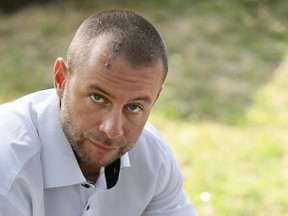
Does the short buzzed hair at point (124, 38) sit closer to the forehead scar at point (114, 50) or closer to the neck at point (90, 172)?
the forehead scar at point (114, 50)

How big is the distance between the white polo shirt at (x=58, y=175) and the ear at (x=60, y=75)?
2.6 inches

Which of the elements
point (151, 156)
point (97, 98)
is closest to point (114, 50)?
point (97, 98)

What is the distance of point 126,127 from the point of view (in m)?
2.14

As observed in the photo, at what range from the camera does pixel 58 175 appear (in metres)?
2.17

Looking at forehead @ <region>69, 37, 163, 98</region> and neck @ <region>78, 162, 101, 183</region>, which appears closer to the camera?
forehead @ <region>69, 37, 163, 98</region>

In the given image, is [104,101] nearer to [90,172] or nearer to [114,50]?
[114,50]

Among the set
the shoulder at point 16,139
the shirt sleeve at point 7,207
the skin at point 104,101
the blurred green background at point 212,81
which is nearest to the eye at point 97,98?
the skin at point 104,101

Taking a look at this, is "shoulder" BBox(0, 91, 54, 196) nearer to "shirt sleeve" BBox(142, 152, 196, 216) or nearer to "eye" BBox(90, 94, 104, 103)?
"eye" BBox(90, 94, 104, 103)

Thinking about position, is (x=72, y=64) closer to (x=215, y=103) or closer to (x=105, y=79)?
(x=105, y=79)

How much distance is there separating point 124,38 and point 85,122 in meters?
0.31

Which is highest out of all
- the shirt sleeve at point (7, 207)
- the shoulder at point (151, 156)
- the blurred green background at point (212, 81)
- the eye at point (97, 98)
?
the blurred green background at point (212, 81)

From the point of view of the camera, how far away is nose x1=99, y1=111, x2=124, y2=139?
6.75 ft

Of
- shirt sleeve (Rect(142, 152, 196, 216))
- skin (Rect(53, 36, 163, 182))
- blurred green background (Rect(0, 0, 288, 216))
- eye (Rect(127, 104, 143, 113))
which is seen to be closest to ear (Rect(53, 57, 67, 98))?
skin (Rect(53, 36, 163, 182))

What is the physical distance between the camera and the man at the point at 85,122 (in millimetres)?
2051
